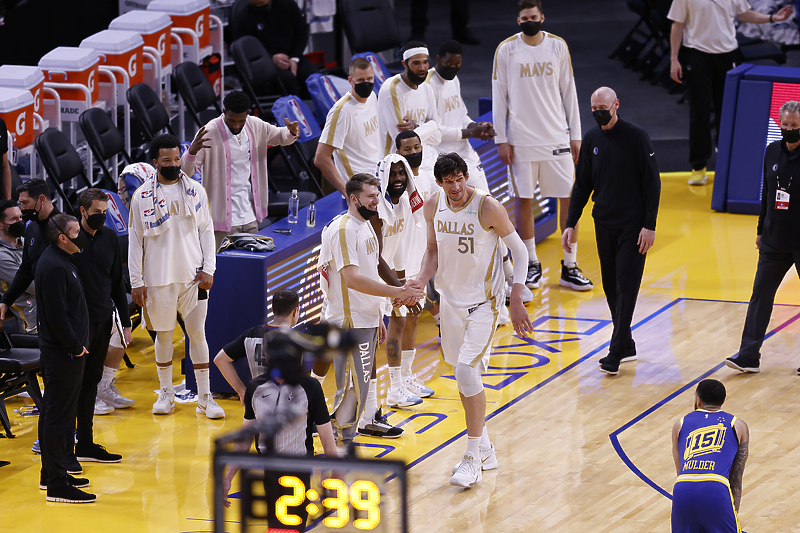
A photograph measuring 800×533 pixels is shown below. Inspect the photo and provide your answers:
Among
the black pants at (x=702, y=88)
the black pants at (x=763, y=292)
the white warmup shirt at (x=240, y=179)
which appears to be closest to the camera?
the black pants at (x=763, y=292)

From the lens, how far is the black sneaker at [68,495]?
6898 mm

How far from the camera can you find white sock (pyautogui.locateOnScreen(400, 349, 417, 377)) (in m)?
8.30

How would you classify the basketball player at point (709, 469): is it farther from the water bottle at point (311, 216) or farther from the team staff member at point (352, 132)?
the team staff member at point (352, 132)

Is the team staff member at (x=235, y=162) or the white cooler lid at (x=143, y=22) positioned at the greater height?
the white cooler lid at (x=143, y=22)

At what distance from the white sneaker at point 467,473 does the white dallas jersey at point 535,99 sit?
155 inches

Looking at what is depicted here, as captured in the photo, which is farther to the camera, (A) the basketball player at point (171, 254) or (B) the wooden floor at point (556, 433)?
(A) the basketball player at point (171, 254)

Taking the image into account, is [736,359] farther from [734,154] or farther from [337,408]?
[734,154]

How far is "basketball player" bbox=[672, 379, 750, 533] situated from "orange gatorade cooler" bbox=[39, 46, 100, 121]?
6.70 meters

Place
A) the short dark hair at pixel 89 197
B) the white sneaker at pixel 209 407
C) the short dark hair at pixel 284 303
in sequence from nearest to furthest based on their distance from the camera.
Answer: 1. the short dark hair at pixel 284 303
2. the short dark hair at pixel 89 197
3. the white sneaker at pixel 209 407

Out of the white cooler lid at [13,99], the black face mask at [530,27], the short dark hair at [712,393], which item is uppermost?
the black face mask at [530,27]

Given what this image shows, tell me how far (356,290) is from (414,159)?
1470 millimetres

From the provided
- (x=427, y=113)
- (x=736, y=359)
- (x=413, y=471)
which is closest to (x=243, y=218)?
(x=427, y=113)

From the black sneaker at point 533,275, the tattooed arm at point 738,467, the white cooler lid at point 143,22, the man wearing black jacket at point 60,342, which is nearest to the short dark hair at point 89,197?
the man wearing black jacket at point 60,342

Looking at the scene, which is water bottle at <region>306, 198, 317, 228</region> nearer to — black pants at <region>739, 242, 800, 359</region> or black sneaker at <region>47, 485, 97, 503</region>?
black sneaker at <region>47, 485, 97, 503</region>
